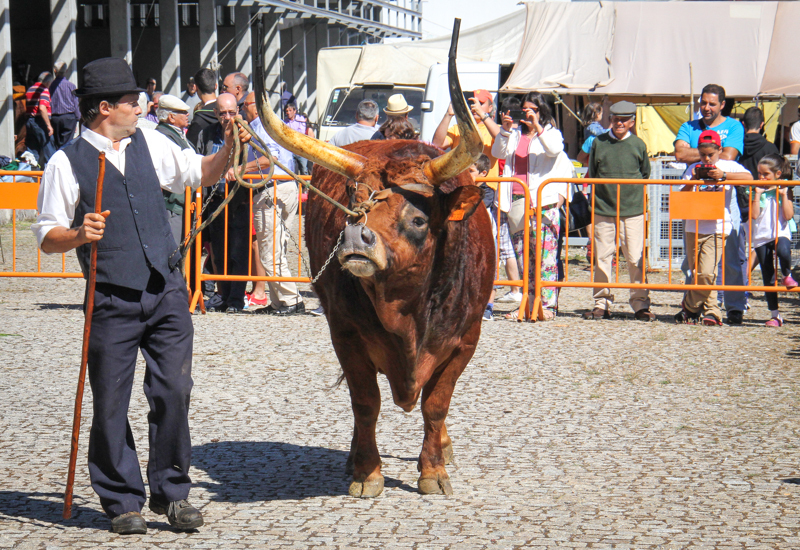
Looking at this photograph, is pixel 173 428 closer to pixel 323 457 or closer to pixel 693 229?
pixel 323 457

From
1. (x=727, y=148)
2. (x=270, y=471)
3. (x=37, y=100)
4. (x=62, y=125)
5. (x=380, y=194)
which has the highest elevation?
(x=37, y=100)

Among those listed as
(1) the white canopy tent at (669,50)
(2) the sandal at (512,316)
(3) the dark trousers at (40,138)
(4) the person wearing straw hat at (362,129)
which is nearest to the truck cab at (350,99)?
(1) the white canopy tent at (669,50)

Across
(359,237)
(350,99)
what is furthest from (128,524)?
(350,99)

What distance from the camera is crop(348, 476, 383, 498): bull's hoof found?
4.78 m

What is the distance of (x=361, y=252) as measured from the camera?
398 centimetres

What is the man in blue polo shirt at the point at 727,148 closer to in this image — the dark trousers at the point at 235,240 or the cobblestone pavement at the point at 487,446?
the cobblestone pavement at the point at 487,446

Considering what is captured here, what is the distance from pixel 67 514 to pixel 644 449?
317 centimetres

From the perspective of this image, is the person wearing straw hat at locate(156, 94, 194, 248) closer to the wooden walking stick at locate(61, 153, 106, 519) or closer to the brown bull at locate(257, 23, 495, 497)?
the brown bull at locate(257, 23, 495, 497)

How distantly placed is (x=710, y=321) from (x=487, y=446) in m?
4.82

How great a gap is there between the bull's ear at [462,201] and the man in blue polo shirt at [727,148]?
585 centimetres

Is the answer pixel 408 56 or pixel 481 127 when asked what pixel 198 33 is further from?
pixel 481 127

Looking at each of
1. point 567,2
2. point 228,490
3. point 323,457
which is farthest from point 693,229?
point 567,2

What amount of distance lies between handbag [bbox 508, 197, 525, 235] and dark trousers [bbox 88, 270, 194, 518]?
5.94 m

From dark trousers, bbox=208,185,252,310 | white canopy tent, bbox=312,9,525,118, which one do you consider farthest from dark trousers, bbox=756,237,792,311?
white canopy tent, bbox=312,9,525,118
